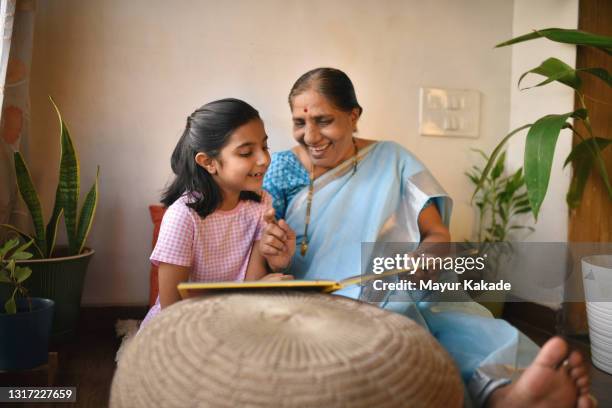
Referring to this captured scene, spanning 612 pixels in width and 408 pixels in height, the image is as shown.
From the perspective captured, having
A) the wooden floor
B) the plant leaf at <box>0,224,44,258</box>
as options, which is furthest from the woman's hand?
the plant leaf at <box>0,224,44,258</box>

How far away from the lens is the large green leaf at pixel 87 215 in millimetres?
1769

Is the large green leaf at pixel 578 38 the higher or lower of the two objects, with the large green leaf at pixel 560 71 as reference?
higher

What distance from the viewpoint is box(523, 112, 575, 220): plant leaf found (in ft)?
4.87

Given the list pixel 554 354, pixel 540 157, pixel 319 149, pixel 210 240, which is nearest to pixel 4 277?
pixel 210 240

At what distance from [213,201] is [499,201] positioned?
1.53 m

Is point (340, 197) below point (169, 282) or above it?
above

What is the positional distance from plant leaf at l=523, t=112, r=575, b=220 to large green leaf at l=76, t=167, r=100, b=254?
1.52 meters

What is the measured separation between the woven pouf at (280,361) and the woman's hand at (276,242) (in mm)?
452

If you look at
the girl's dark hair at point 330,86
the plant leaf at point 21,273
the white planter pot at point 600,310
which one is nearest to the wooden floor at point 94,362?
the white planter pot at point 600,310

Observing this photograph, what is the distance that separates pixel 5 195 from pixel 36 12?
75 cm

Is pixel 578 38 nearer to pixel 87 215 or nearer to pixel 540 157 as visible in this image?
pixel 540 157

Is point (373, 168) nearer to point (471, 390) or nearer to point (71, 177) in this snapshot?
point (471, 390)

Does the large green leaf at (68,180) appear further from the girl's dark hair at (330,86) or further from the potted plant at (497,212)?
the potted plant at (497,212)

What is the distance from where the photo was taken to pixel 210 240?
1334 mm
